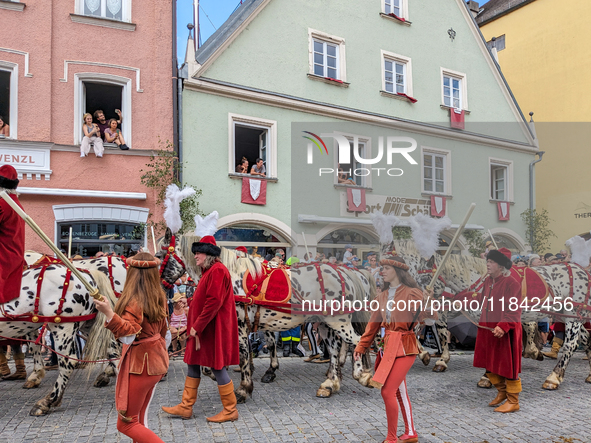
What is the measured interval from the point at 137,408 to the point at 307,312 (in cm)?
294

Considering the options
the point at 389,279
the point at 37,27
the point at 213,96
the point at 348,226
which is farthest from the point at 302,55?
the point at 389,279

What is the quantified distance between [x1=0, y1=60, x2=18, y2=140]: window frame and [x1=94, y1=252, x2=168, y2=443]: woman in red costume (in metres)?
8.49

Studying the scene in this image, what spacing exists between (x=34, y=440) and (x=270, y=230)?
29.2ft

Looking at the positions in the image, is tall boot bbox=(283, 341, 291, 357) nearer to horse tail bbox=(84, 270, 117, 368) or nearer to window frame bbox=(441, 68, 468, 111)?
horse tail bbox=(84, 270, 117, 368)

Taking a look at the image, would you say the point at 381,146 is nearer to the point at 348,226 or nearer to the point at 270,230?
the point at 348,226

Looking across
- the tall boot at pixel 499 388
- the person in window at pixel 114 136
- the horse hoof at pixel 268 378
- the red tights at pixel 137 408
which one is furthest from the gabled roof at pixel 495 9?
the red tights at pixel 137 408

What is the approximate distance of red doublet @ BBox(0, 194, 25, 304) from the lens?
15.8ft

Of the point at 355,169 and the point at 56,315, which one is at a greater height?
the point at 355,169

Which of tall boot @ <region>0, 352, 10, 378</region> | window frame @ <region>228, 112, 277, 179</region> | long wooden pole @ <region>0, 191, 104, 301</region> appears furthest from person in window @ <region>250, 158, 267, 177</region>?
long wooden pole @ <region>0, 191, 104, 301</region>

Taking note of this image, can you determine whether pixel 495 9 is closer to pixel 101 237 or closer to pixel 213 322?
pixel 101 237

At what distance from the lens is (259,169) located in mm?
12836

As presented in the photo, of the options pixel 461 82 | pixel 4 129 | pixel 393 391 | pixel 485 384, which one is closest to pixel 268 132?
pixel 4 129

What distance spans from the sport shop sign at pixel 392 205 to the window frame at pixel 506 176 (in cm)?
A: 254

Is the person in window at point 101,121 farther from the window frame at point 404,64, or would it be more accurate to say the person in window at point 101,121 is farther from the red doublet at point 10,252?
the window frame at point 404,64
